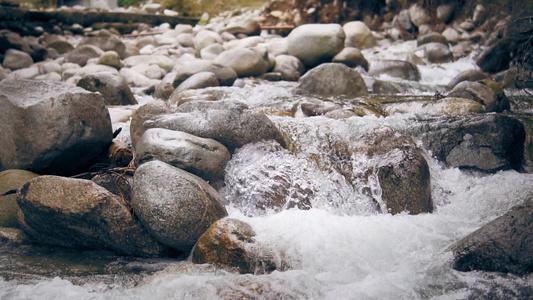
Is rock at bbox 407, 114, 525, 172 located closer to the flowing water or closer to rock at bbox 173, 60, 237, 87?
the flowing water

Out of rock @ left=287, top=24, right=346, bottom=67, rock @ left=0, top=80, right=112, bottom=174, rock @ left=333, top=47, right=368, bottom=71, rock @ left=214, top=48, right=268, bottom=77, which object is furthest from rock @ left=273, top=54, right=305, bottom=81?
rock @ left=0, top=80, right=112, bottom=174

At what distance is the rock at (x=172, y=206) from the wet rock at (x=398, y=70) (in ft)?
23.2

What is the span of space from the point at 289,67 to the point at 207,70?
215 cm

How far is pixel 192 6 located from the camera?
72.0 feet

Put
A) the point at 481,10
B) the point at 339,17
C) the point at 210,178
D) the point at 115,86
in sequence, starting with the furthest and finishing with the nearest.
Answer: the point at 339,17 < the point at 481,10 < the point at 115,86 < the point at 210,178

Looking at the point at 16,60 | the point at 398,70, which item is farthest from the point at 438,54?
the point at 16,60

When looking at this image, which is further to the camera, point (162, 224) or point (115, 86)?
point (115, 86)

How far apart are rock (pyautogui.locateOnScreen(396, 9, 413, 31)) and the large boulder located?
1789 mm

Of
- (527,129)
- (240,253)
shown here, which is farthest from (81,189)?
(527,129)

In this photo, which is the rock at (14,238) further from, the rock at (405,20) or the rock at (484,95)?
the rock at (405,20)

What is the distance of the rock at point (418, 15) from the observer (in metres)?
13.4

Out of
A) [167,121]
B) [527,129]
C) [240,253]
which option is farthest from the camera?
[527,129]

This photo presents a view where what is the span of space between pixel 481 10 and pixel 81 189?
1221 cm

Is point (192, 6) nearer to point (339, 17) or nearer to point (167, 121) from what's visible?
point (339, 17)
